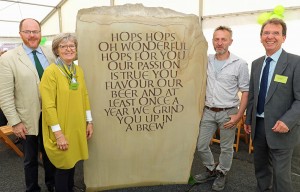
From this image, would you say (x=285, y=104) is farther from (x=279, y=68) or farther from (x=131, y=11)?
(x=131, y=11)

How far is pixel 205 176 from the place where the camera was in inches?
108

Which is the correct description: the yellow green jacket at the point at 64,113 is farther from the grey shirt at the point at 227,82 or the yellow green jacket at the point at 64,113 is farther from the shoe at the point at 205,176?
the shoe at the point at 205,176

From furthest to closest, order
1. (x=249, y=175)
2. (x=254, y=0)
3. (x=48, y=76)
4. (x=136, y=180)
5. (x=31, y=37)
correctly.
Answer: (x=254, y=0)
(x=249, y=175)
(x=136, y=180)
(x=31, y=37)
(x=48, y=76)

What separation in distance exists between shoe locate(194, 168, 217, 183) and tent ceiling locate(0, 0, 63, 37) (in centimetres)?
696

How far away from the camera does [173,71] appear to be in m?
2.29

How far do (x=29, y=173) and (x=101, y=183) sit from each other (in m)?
0.61

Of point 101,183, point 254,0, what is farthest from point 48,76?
Answer: point 254,0

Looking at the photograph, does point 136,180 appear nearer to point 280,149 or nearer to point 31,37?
point 280,149

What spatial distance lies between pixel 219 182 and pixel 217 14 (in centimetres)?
391

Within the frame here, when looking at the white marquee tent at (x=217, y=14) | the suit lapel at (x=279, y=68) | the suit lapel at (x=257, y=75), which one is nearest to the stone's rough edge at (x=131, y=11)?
the suit lapel at (x=257, y=75)

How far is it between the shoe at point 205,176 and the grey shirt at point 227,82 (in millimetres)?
792

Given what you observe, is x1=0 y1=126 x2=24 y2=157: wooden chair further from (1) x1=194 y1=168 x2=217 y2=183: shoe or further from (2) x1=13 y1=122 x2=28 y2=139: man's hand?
(1) x1=194 y1=168 x2=217 y2=183: shoe

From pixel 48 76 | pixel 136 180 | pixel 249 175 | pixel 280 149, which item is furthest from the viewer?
pixel 249 175

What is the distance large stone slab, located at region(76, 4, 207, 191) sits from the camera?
213 cm
